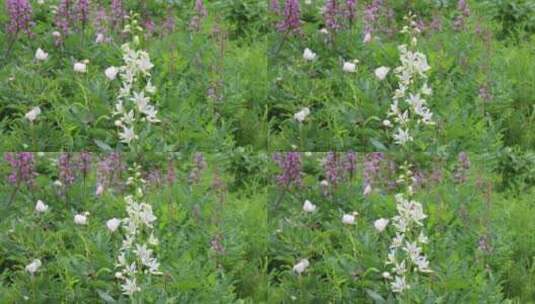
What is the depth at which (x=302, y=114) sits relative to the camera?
5160mm

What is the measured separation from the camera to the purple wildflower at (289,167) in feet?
17.0

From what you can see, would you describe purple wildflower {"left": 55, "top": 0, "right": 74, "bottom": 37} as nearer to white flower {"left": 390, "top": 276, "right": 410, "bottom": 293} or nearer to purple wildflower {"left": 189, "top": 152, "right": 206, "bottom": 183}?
purple wildflower {"left": 189, "top": 152, "right": 206, "bottom": 183}

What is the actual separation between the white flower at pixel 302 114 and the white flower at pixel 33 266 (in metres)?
1.66

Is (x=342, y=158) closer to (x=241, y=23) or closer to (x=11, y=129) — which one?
(x=241, y=23)

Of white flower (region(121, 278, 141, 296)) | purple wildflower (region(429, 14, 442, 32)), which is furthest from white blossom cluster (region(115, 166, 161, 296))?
purple wildflower (region(429, 14, 442, 32))

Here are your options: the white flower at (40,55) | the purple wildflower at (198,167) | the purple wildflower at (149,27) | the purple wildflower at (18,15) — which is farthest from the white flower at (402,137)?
the purple wildflower at (18,15)

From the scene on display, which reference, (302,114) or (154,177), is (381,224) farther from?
(154,177)

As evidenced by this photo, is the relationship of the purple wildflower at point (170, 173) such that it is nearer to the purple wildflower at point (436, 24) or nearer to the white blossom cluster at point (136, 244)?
the white blossom cluster at point (136, 244)

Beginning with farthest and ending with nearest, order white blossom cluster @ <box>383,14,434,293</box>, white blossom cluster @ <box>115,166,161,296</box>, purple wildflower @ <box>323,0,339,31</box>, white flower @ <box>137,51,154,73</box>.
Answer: purple wildflower @ <box>323,0,339,31</box> → white flower @ <box>137,51,154,73</box> → white blossom cluster @ <box>383,14,434,293</box> → white blossom cluster @ <box>115,166,161,296</box>

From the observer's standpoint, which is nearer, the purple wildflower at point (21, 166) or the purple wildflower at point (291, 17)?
the purple wildflower at point (21, 166)

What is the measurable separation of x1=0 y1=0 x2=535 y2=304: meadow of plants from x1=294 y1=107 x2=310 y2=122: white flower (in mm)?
21

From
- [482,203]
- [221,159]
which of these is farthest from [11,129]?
[482,203]

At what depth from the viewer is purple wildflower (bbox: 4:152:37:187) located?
16.9 ft

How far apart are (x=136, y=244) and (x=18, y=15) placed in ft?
6.09
